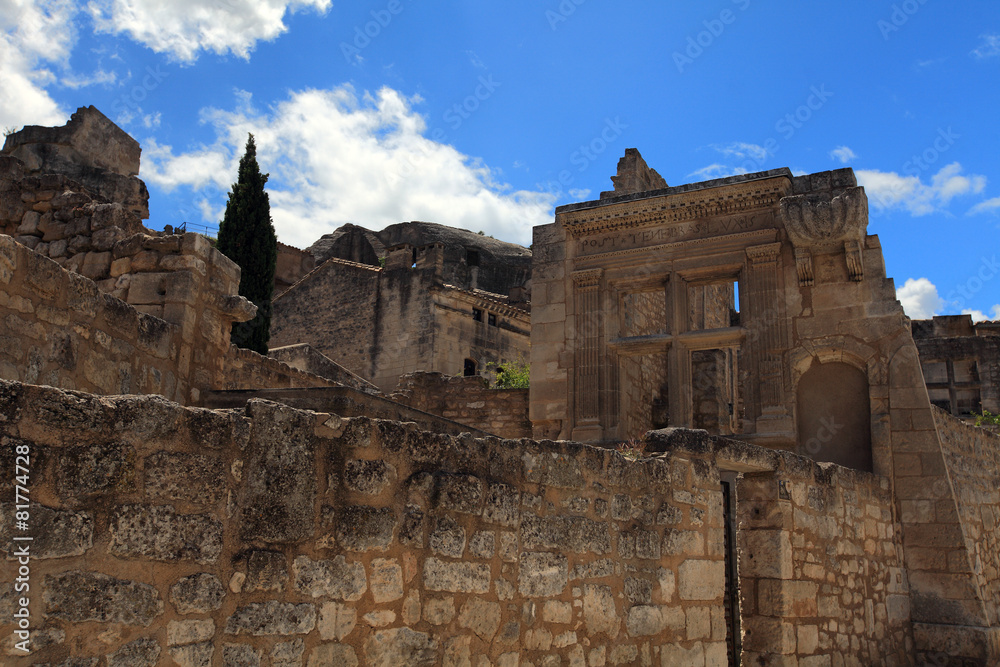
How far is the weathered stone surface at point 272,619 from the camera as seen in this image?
287cm

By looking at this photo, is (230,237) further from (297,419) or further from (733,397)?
(297,419)

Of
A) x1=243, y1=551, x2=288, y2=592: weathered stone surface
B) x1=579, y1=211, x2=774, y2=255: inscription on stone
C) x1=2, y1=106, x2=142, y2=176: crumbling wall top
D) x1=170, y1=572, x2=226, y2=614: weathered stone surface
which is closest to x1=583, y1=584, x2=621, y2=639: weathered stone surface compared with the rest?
x1=243, y1=551, x2=288, y2=592: weathered stone surface

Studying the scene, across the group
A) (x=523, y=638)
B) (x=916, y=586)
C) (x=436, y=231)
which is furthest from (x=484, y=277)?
(x=523, y=638)

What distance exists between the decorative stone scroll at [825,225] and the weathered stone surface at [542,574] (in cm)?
708

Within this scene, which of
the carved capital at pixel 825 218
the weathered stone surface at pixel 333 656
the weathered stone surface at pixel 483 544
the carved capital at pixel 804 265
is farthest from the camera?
the carved capital at pixel 804 265

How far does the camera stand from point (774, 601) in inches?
247

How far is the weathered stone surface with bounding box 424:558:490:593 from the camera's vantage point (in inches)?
139

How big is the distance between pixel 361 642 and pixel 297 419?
2.89 ft

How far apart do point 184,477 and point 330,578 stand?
2.27 feet

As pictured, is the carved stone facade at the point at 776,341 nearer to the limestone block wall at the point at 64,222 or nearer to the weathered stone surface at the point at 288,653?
the limestone block wall at the point at 64,222

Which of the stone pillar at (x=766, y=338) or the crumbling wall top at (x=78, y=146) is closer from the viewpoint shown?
the stone pillar at (x=766, y=338)

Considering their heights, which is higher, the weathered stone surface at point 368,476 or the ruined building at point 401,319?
the ruined building at point 401,319

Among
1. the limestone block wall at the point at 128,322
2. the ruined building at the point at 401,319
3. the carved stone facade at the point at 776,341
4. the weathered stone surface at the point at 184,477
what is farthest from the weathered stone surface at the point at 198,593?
the ruined building at the point at 401,319

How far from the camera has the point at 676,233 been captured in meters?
11.4
